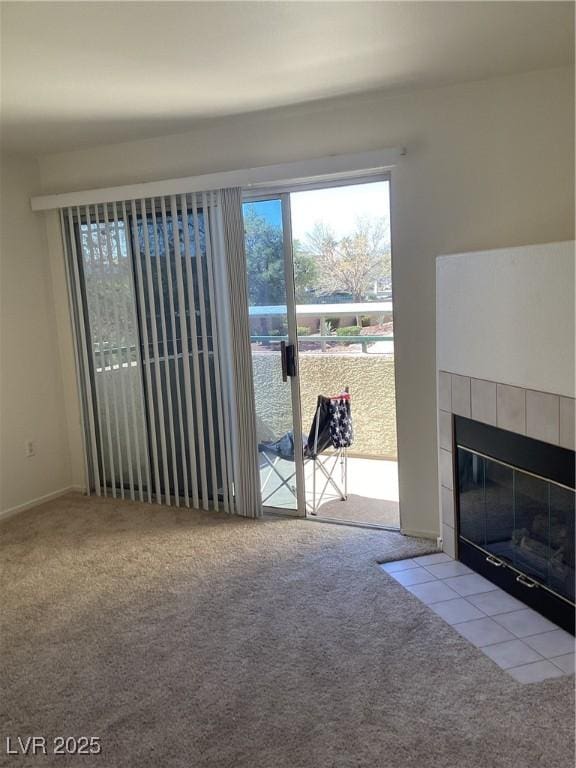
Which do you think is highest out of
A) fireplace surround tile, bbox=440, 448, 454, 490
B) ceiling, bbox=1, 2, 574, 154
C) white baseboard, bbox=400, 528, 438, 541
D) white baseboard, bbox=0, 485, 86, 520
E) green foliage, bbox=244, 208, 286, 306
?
ceiling, bbox=1, 2, 574, 154

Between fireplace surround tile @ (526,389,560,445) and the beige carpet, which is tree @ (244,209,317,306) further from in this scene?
fireplace surround tile @ (526,389,560,445)

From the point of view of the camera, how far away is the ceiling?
2.12 metres

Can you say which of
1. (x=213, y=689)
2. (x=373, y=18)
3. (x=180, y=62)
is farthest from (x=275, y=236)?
(x=213, y=689)

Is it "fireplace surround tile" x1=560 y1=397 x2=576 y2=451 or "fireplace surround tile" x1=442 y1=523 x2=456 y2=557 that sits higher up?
"fireplace surround tile" x1=560 y1=397 x2=576 y2=451

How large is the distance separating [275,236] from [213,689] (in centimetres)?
246

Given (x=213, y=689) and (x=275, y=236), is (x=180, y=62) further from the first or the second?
(x=213, y=689)

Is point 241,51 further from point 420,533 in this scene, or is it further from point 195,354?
point 420,533

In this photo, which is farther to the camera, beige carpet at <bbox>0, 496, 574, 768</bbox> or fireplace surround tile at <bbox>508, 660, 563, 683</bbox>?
fireplace surround tile at <bbox>508, 660, 563, 683</bbox>

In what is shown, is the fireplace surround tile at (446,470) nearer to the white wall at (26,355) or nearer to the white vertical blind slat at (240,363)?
the white vertical blind slat at (240,363)

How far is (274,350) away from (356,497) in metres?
1.24

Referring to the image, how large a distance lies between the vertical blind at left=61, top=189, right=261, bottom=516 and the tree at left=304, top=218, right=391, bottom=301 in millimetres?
1002

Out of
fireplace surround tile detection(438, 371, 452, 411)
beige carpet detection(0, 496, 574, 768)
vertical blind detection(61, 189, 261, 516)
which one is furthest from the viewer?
vertical blind detection(61, 189, 261, 516)

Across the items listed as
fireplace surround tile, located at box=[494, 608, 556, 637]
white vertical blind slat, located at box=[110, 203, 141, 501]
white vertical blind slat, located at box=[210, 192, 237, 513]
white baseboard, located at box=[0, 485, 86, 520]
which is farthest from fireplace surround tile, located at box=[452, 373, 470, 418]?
white baseboard, located at box=[0, 485, 86, 520]

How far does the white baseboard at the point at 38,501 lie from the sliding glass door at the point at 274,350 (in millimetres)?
1584
